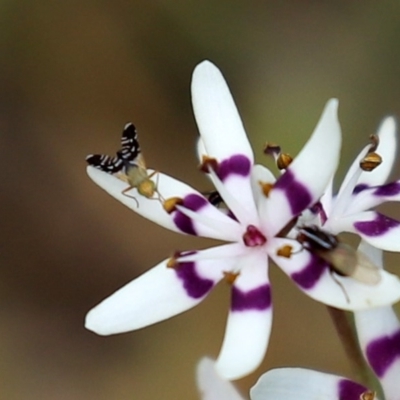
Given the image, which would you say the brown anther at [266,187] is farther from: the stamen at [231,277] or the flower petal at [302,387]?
the flower petal at [302,387]

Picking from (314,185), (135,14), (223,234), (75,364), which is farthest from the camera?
(135,14)

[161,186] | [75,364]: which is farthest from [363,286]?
[75,364]

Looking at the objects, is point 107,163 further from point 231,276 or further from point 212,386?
point 212,386

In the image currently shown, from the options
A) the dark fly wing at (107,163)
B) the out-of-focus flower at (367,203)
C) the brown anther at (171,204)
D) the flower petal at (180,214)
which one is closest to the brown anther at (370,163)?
the out-of-focus flower at (367,203)

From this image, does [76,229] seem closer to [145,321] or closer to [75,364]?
[75,364]

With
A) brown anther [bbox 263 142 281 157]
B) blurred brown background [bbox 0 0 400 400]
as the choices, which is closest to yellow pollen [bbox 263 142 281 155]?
brown anther [bbox 263 142 281 157]
